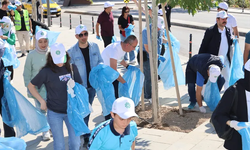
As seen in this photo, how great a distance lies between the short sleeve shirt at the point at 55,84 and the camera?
5.48 metres

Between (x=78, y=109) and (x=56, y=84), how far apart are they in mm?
477

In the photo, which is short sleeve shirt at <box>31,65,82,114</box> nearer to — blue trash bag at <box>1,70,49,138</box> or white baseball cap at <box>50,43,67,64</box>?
white baseball cap at <box>50,43,67,64</box>

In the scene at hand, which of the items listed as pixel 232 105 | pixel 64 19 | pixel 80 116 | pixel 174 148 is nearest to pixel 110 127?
pixel 232 105

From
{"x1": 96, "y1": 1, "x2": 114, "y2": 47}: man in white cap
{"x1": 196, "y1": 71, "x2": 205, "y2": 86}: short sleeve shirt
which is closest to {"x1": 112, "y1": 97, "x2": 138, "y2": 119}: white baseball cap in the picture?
{"x1": 196, "y1": 71, "x2": 205, "y2": 86}: short sleeve shirt

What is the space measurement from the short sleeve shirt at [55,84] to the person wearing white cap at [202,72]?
9.56ft

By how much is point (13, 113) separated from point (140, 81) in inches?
93.4

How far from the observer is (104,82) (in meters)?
6.62

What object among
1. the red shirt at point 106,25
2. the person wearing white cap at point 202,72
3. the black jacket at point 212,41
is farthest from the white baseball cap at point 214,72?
the red shirt at point 106,25

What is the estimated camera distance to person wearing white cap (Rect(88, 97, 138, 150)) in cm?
395

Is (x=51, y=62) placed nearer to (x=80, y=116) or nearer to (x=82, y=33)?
(x=80, y=116)

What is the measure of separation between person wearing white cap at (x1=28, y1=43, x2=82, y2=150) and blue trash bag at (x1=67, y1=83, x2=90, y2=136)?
0.10 metres

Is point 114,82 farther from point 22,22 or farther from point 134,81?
point 22,22

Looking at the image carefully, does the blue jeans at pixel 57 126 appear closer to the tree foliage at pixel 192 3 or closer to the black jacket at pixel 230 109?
the black jacket at pixel 230 109

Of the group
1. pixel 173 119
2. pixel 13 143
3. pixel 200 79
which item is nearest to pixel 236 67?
pixel 200 79
